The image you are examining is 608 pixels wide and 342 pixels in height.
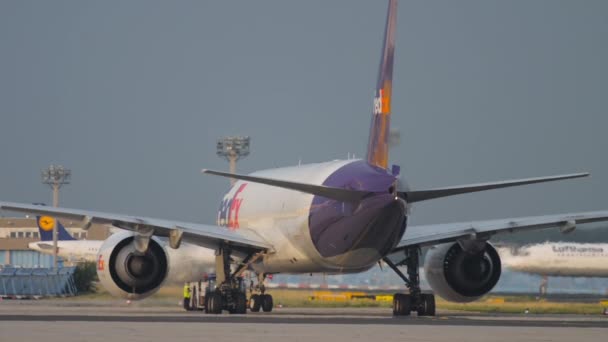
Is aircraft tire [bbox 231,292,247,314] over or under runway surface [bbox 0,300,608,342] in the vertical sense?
over

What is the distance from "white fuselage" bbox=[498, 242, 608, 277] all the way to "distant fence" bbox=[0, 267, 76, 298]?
82.5 ft

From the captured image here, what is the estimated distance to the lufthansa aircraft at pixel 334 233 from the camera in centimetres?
3631

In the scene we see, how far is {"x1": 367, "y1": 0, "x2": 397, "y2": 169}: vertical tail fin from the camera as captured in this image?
38.1 meters

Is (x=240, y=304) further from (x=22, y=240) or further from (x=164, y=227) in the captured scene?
(x=22, y=240)

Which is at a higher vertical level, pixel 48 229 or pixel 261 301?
pixel 48 229

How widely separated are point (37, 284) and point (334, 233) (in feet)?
128

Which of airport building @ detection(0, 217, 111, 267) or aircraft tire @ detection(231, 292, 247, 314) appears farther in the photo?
airport building @ detection(0, 217, 111, 267)

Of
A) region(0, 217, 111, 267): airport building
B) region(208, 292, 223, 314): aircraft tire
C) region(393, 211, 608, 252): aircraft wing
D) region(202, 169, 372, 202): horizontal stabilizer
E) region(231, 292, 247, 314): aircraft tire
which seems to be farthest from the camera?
region(0, 217, 111, 267): airport building

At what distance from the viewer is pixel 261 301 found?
149ft

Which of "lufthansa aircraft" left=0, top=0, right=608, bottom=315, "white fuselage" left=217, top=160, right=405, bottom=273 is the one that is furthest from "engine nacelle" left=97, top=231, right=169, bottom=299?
"white fuselage" left=217, top=160, right=405, bottom=273

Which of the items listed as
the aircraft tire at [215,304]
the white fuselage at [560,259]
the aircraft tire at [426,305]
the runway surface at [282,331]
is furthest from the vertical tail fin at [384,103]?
the white fuselage at [560,259]

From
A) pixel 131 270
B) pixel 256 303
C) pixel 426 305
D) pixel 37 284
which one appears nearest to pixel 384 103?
pixel 426 305

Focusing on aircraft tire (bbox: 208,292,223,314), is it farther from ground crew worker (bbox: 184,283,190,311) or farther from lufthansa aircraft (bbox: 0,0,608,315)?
ground crew worker (bbox: 184,283,190,311)

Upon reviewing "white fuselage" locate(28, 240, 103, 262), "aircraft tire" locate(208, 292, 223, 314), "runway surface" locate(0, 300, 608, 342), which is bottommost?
"runway surface" locate(0, 300, 608, 342)
